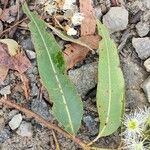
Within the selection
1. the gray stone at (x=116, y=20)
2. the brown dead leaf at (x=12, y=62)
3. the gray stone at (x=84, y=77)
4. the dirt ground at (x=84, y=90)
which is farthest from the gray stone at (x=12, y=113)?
the gray stone at (x=116, y=20)

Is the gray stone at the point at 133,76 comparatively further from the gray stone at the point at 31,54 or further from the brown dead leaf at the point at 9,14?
the brown dead leaf at the point at 9,14

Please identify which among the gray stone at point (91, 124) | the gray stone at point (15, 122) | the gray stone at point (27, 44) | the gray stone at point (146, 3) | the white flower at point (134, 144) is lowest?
the white flower at point (134, 144)

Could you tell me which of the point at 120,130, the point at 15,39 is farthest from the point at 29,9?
the point at 120,130

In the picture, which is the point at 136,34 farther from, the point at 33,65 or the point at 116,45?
the point at 33,65

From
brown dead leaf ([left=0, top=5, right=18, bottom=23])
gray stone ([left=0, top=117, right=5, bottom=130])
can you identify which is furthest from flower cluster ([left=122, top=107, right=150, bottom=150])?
brown dead leaf ([left=0, top=5, right=18, bottom=23])

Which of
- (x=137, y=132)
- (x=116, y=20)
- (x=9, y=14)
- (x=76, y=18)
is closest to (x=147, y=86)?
(x=137, y=132)
